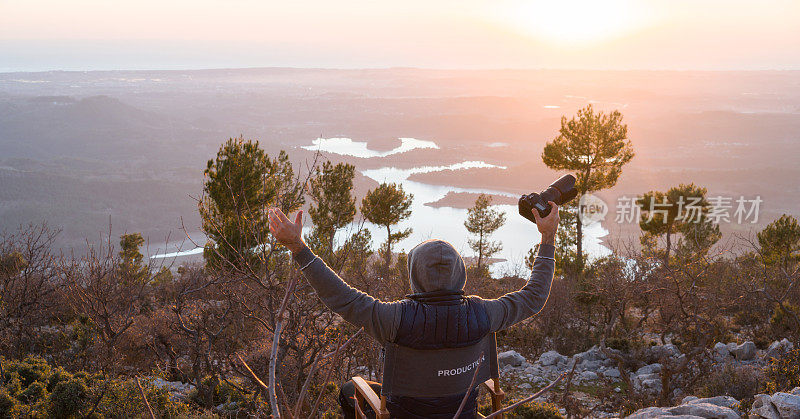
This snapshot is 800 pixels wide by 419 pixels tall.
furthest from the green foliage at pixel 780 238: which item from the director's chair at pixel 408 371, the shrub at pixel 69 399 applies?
the director's chair at pixel 408 371

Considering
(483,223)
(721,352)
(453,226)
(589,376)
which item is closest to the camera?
(589,376)

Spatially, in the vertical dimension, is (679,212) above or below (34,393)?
below

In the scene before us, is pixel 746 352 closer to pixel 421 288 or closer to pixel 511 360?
pixel 511 360

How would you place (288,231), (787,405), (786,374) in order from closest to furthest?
(288,231) < (787,405) < (786,374)

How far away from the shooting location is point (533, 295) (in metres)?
2.90

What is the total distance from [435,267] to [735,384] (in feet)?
32.5

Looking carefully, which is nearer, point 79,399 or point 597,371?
point 79,399

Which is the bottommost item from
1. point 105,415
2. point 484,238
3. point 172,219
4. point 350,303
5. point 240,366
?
point 172,219

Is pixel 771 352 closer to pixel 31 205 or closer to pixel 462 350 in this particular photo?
pixel 462 350

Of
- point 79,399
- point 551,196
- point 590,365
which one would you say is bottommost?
point 590,365

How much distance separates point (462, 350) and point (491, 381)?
521 mm

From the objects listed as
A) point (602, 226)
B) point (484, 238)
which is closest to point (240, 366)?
point (484, 238)

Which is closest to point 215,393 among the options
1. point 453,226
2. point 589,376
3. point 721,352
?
point 589,376

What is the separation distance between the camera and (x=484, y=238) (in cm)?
4150
